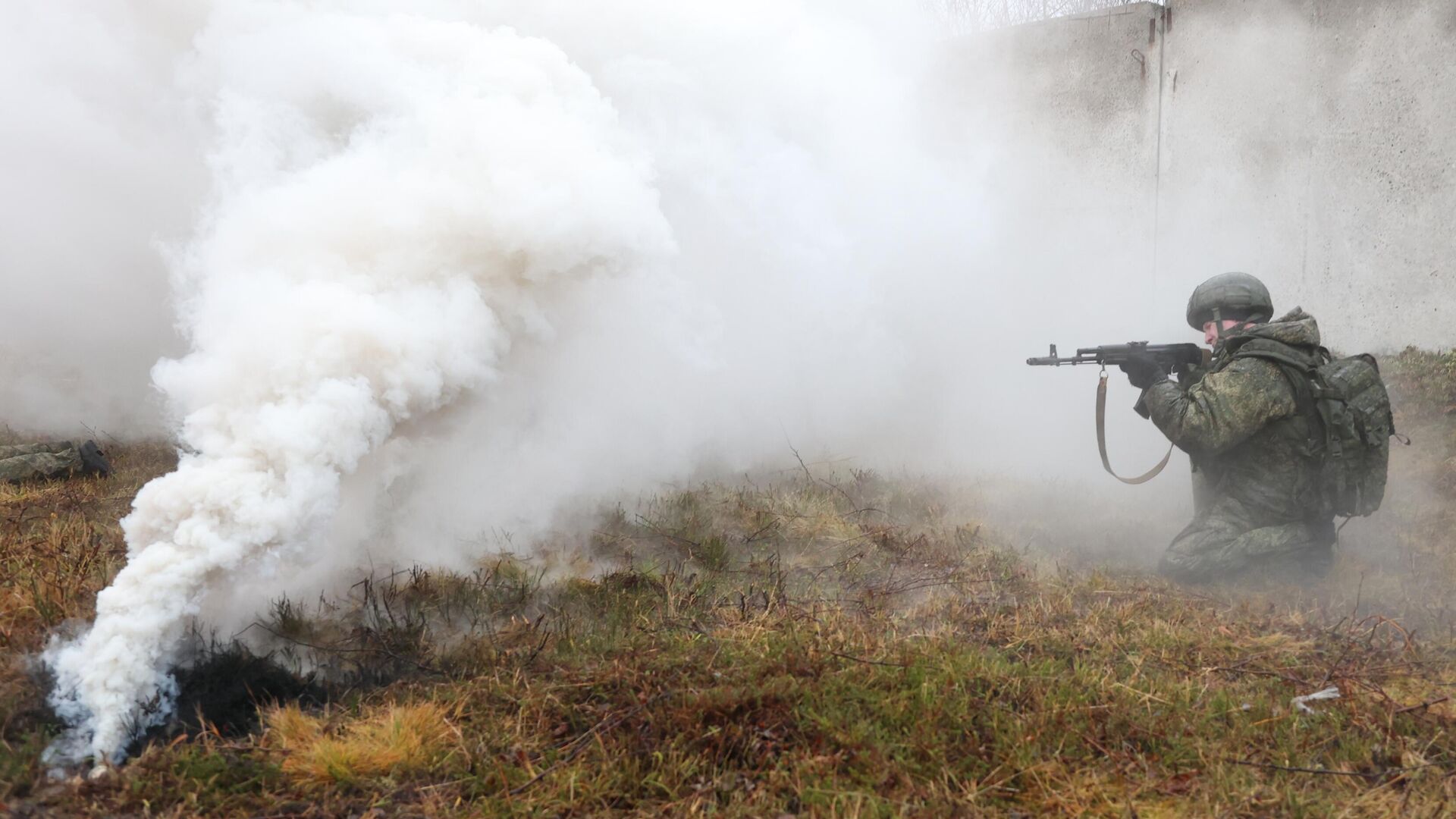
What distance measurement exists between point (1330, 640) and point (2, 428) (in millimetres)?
10256

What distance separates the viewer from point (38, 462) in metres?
6.71

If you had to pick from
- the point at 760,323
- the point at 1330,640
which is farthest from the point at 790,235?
the point at 1330,640

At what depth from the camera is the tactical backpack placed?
491 centimetres

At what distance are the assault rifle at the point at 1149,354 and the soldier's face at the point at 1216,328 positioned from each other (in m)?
0.09

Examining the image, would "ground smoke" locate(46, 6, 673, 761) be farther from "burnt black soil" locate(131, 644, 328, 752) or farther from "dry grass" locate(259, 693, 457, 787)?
"dry grass" locate(259, 693, 457, 787)

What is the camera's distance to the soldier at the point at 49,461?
6621 mm

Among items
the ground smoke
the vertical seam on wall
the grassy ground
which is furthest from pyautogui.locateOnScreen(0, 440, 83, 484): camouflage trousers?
the vertical seam on wall

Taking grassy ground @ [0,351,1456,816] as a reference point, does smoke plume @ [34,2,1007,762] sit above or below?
above

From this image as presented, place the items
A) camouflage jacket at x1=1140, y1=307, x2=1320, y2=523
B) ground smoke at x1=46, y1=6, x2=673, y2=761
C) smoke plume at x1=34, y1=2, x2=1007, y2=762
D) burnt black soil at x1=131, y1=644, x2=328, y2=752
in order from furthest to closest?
camouflage jacket at x1=1140, y1=307, x2=1320, y2=523
smoke plume at x1=34, y1=2, x2=1007, y2=762
ground smoke at x1=46, y1=6, x2=673, y2=761
burnt black soil at x1=131, y1=644, x2=328, y2=752

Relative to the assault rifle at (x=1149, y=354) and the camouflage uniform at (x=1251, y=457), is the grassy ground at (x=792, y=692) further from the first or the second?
the assault rifle at (x=1149, y=354)

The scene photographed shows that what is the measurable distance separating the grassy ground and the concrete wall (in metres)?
4.06

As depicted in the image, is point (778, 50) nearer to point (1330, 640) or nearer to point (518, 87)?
point (518, 87)

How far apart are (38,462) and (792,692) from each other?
6.56 metres

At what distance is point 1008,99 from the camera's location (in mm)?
9992
